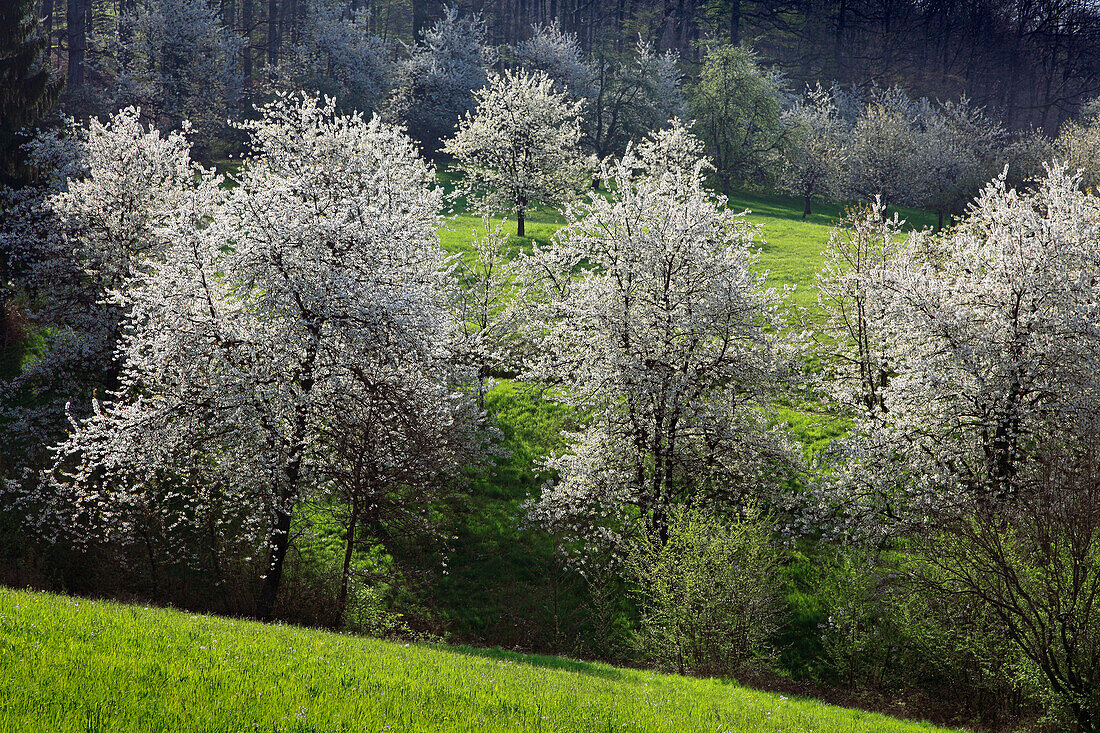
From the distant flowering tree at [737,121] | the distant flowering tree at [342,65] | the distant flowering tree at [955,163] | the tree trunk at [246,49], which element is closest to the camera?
the distant flowering tree at [342,65]

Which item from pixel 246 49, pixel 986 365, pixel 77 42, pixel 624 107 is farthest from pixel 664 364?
pixel 246 49

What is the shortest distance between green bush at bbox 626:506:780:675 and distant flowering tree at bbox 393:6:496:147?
63.3 meters

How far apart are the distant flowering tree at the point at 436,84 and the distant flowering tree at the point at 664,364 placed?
2191 inches

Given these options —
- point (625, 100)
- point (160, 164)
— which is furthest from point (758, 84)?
point (160, 164)

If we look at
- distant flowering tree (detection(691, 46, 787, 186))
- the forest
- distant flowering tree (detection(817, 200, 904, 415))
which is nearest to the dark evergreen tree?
the forest

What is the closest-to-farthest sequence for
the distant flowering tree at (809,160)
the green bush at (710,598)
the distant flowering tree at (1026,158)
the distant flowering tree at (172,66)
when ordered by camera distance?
the green bush at (710,598) < the distant flowering tree at (172,66) < the distant flowering tree at (809,160) < the distant flowering tree at (1026,158)

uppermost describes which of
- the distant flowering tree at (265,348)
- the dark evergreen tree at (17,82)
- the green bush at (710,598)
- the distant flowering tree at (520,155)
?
the distant flowering tree at (520,155)

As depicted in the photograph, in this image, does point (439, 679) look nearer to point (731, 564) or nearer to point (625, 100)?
point (731, 564)

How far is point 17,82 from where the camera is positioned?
3634 cm

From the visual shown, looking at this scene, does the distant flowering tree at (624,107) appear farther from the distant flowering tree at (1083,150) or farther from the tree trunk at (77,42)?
the tree trunk at (77,42)

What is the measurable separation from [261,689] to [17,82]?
4150cm

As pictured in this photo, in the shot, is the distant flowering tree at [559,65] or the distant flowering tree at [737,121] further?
the distant flowering tree at [559,65]

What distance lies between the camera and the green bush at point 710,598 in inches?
770

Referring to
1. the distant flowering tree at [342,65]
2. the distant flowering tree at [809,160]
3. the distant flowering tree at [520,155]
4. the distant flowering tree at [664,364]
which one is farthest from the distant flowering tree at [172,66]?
the distant flowering tree at [809,160]
